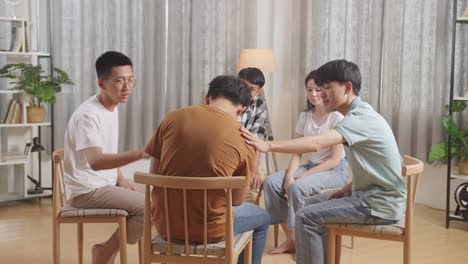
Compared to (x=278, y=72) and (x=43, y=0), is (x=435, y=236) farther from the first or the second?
(x=43, y=0)

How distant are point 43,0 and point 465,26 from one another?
3.41 meters

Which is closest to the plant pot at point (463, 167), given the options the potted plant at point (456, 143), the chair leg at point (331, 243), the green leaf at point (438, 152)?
the potted plant at point (456, 143)

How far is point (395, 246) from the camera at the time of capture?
412 centimetres

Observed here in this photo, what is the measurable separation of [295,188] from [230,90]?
4.09 feet

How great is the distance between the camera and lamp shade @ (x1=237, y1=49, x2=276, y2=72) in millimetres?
5777

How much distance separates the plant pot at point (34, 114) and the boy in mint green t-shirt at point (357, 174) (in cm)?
310

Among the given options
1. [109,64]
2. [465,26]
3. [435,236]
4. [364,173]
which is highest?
[465,26]

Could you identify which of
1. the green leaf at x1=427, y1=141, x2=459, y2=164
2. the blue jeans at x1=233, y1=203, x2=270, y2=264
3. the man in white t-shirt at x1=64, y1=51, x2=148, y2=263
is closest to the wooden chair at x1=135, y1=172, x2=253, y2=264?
the blue jeans at x1=233, y1=203, x2=270, y2=264

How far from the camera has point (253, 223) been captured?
273 centimetres

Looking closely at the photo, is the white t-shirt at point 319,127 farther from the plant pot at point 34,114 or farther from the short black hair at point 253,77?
the plant pot at point 34,114

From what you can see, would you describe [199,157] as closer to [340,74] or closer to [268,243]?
[340,74]

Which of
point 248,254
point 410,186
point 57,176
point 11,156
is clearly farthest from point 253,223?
point 11,156

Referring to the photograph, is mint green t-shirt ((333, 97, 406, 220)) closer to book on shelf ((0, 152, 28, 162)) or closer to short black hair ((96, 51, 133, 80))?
short black hair ((96, 51, 133, 80))

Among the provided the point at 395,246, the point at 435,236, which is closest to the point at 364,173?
the point at 395,246
